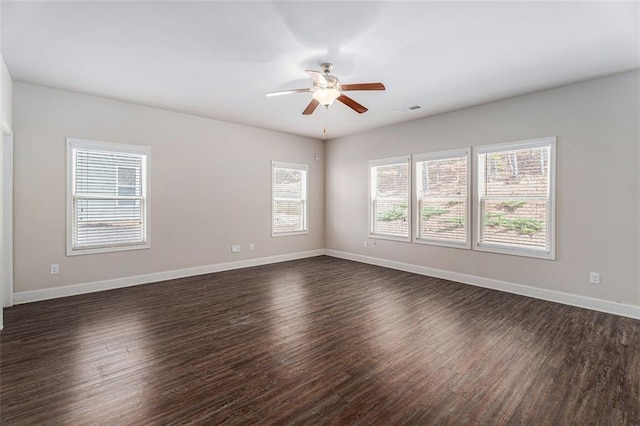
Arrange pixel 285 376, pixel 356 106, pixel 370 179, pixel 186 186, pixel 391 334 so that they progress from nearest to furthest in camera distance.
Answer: pixel 285 376, pixel 391 334, pixel 356 106, pixel 186 186, pixel 370 179

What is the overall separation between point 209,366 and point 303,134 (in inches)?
211

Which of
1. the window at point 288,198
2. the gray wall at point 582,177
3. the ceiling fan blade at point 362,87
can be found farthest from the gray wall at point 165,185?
the gray wall at point 582,177

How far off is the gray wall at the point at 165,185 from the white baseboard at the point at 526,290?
2.43 m

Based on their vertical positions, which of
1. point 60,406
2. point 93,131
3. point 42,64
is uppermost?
point 42,64

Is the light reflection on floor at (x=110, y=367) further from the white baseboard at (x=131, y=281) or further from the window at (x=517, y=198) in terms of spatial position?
the window at (x=517, y=198)

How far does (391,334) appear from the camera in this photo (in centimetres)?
304

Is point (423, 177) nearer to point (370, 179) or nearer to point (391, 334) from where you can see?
point (370, 179)

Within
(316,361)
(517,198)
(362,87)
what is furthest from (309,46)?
(517,198)

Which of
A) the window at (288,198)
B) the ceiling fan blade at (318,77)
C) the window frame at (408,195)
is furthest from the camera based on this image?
the window at (288,198)

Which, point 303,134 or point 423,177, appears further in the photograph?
point 303,134

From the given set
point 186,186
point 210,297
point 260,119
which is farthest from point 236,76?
point 210,297

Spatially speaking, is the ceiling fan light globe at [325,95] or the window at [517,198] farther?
the window at [517,198]

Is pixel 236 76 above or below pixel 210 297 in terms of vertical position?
above

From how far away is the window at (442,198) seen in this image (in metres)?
5.04
